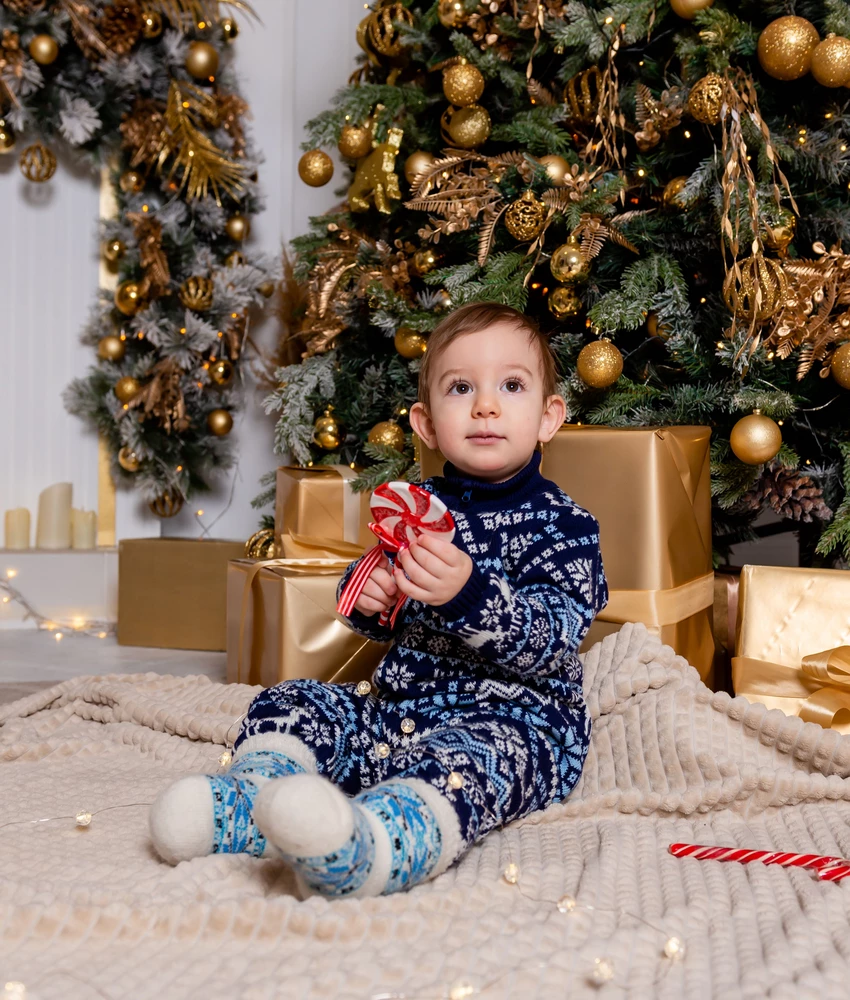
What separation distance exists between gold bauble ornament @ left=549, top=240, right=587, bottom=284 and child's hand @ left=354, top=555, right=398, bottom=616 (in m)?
0.70

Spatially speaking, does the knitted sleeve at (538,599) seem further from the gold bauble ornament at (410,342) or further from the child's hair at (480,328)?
the gold bauble ornament at (410,342)

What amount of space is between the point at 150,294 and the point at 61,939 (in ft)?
6.43

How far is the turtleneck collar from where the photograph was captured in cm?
115

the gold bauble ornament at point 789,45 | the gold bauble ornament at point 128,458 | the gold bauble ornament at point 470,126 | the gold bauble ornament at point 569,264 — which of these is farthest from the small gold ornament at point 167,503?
the gold bauble ornament at point 789,45

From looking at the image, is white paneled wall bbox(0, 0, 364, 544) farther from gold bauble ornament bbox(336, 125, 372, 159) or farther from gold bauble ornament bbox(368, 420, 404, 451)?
gold bauble ornament bbox(368, 420, 404, 451)

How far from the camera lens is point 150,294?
2426 millimetres

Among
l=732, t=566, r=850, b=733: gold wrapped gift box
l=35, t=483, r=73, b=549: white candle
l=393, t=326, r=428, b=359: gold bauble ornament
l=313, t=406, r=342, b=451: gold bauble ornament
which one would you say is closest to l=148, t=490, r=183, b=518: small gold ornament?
l=35, t=483, r=73, b=549: white candle

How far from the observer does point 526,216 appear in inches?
62.6

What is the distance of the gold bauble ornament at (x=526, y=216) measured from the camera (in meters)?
1.59

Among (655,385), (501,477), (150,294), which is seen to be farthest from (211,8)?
(501,477)

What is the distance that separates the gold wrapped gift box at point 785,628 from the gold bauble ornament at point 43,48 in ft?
6.55

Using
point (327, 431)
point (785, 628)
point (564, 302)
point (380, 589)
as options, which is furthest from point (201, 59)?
point (785, 628)

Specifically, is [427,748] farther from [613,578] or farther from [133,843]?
[613,578]

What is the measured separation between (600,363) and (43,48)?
1.64 meters
